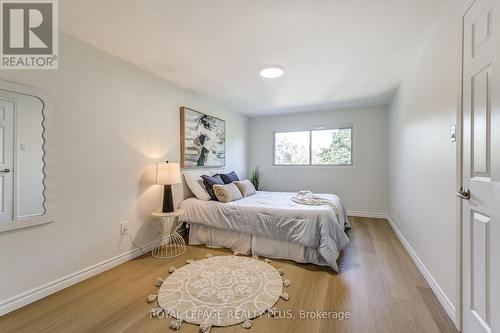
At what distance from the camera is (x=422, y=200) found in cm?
238

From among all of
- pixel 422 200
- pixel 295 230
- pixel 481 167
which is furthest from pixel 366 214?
pixel 481 167

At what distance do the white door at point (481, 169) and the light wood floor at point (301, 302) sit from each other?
44 centimetres

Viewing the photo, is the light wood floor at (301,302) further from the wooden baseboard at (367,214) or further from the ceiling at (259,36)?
the ceiling at (259,36)

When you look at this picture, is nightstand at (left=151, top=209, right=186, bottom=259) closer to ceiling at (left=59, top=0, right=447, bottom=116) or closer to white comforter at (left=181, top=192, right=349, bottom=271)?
white comforter at (left=181, top=192, right=349, bottom=271)

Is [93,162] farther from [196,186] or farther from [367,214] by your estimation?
[367,214]

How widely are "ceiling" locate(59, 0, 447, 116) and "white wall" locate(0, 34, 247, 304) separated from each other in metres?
0.30

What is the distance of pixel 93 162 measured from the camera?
2338 mm

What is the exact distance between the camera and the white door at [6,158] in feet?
5.65

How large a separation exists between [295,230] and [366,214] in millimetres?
2891

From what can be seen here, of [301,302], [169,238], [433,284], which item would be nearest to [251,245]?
[301,302]

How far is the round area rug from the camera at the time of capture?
1.70m

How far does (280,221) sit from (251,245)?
1.70ft

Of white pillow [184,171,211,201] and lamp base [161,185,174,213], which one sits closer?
lamp base [161,185,174,213]

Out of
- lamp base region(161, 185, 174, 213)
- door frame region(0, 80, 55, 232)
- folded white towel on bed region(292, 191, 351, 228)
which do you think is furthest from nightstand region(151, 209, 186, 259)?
folded white towel on bed region(292, 191, 351, 228)
